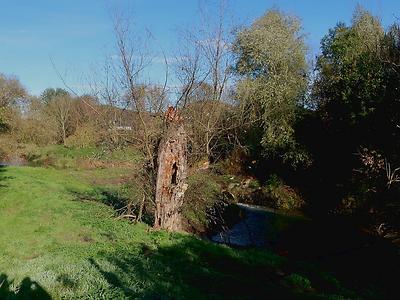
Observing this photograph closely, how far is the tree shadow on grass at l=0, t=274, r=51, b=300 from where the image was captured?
32.5 feet

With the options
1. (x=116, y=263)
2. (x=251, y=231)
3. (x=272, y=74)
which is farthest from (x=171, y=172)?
(x=272, y=74)

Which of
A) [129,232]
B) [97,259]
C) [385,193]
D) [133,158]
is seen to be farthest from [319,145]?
[97,259]

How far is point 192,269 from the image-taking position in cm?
1362

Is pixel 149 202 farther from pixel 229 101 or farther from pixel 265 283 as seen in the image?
pixel 229 101

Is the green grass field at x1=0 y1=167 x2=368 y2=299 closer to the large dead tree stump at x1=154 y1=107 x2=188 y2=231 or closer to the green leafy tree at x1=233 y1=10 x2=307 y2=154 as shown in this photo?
the large dead tree stump at x1=154 y1=107 x2=188 y2=231

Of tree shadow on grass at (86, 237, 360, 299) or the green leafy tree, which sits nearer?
tree shadow on grass at (86, 237, 360, 299)

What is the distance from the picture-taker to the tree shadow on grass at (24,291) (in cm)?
991

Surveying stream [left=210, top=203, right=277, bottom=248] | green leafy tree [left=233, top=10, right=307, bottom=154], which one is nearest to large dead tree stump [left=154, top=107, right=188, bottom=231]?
stream [left=210, top=203, right=277, bottom=248]

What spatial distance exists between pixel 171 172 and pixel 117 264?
6.04 m

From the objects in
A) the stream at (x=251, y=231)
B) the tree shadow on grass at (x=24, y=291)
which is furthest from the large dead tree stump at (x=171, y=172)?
the tree shadow on grass at (x=24, y=291)

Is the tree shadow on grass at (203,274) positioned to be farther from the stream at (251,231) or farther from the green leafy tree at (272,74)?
the green leafy tree at (272,74)

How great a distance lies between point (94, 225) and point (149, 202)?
Result: 279cm

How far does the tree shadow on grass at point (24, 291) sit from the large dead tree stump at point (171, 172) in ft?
25.5

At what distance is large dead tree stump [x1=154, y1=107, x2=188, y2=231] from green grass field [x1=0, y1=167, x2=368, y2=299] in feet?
3.08
